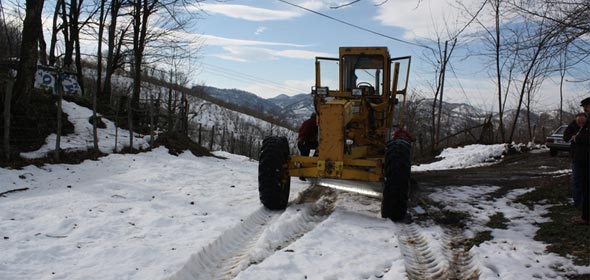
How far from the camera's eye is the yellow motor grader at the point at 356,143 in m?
6.72

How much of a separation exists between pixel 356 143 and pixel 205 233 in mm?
3663

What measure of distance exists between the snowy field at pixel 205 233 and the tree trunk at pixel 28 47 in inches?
109

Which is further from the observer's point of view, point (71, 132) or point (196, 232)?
point (71, 132)

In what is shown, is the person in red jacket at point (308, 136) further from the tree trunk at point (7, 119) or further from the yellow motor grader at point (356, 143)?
the tree trunk at point (7, 119)

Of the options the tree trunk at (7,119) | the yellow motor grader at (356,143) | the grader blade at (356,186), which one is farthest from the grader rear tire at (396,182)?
the tree trunk at (7,119)

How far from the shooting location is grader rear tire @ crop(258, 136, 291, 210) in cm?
716

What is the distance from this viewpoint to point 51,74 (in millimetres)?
17594

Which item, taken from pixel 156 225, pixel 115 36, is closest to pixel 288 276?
pixel 156 225

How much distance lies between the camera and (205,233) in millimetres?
5633

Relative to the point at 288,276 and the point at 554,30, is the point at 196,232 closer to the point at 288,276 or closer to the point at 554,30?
the point at 288,276

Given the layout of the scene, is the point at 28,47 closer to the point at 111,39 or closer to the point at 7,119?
the point at 7,119

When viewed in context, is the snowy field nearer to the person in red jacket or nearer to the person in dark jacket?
the person in dark jacket

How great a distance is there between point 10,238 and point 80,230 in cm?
73

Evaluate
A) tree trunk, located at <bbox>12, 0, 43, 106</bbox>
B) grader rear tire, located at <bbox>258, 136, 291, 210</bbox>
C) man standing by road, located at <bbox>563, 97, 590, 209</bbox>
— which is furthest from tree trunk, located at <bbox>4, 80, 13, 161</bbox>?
man standing by road, located at <bbox>563, 97, 590, 209</bbox>
